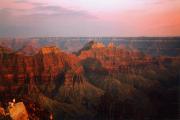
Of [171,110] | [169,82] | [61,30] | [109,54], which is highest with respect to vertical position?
[61,30]

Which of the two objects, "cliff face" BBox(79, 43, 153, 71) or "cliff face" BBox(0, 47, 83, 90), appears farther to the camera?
"cliff face" BBox(79, 43, 153, 71)

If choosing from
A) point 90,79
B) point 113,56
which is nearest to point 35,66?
point 90,79

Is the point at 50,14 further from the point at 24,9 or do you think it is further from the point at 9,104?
the point at 9,104

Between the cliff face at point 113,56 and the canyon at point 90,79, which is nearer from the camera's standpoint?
the canyon at point 90,79

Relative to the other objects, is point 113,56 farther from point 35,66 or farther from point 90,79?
point 35,66

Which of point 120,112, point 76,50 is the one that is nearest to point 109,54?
point 76,50

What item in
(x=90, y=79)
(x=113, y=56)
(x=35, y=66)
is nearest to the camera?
(x=35, y=66)

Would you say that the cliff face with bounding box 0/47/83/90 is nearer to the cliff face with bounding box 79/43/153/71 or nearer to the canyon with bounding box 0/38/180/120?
the canyon with bounding box 0/38/180/120

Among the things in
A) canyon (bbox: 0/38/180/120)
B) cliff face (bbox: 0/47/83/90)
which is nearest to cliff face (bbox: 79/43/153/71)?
canyon (bbox: 0/38/180/120)

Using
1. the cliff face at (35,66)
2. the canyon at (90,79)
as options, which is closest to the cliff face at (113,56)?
the canyon at (90,79)

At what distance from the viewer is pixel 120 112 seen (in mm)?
7480

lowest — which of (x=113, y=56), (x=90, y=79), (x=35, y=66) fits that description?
(x=90, y=79)

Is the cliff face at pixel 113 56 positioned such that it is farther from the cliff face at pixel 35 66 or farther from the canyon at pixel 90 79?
the cliff face at pixel 35 66

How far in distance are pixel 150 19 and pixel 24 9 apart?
2511mm
